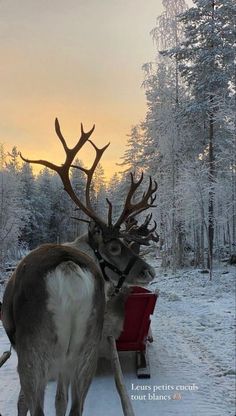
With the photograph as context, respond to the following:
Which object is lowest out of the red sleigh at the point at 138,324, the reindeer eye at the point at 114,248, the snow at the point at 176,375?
the snow at the point at 176,375

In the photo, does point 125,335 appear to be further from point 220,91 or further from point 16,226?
point 16,226

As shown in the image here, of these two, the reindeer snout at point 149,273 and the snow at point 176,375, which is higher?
the reindeer snout at point 149,273

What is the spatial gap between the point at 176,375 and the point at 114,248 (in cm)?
258

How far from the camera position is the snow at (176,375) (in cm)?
504

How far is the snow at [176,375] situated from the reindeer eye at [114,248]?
1.76 meters

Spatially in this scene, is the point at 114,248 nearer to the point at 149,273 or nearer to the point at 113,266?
the point at 113,266

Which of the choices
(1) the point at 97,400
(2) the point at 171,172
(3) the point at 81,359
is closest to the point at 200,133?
(2) the point at 171,172

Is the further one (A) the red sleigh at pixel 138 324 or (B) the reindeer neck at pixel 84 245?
(A) the red sleigh at pixel 138 324

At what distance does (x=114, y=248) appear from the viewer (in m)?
4.69

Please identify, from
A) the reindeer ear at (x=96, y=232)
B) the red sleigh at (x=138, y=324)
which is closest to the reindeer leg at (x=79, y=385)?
the reindeer ear at (x=96, y=232)

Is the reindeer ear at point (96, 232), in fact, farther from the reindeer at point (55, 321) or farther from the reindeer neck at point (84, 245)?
the reindeer at point (55, 321)

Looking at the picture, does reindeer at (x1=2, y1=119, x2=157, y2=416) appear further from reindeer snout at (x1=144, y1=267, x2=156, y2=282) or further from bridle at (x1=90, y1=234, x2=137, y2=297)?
reindeer snout at (x1=144, y1=267, x2=156, y2=282)

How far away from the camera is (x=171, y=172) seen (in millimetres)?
27484

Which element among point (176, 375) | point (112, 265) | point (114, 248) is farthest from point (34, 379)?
point (176, 375)
